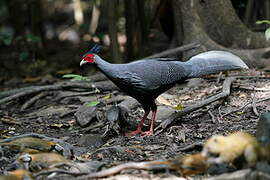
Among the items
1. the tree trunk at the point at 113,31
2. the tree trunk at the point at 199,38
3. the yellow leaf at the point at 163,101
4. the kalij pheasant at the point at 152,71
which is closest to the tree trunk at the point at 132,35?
the tree trunk at the point at 113,31

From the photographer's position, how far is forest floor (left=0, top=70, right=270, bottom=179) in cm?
447

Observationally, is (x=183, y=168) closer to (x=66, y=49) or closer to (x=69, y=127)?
(x=69, y=127)

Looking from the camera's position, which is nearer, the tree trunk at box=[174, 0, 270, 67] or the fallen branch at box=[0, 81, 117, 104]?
the fallen branch at box=[0, 81, 117, 104]

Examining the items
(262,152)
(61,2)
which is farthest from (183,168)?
(61,2)

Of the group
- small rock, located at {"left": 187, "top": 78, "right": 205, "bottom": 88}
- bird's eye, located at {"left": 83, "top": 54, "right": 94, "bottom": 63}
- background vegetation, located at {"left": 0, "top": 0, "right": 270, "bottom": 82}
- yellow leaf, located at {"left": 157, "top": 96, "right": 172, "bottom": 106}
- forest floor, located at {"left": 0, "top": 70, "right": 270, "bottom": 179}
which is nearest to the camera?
forest floor, located at {"left": 0, "top": 70, "right": 270, "bottom": 179}

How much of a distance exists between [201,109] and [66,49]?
20.1ft

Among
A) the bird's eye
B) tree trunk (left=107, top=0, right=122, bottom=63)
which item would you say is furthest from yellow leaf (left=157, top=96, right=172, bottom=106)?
the bird's eye

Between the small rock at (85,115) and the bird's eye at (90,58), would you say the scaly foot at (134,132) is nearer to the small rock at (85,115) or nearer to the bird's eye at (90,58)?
the small rock at (85,115)

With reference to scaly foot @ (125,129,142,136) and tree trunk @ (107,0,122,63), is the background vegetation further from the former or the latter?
scaly foot @ (125,129,142,136)

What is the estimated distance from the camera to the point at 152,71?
5082mm

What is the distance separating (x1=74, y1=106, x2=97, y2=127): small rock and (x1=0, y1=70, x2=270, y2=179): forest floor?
0.10 ft

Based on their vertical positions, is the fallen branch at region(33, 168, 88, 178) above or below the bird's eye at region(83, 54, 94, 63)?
below

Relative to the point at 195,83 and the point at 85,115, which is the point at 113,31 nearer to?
the point at 195,83

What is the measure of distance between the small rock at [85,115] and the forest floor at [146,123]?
31mm
